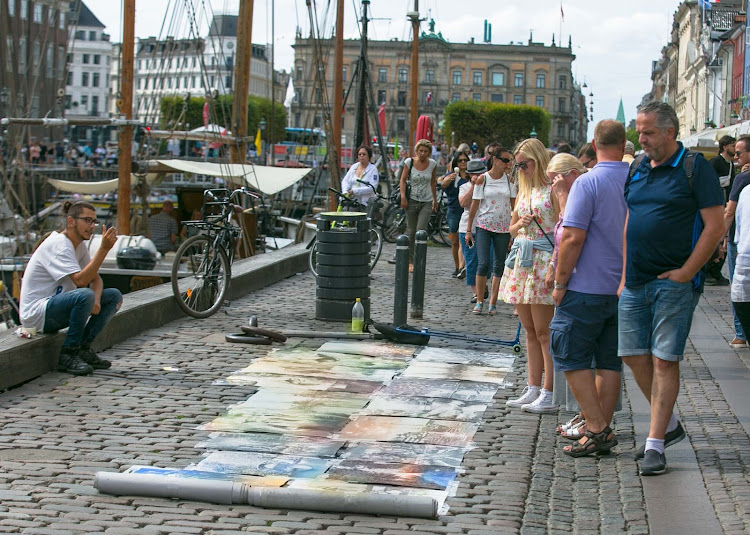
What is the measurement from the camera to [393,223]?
23.1 meters

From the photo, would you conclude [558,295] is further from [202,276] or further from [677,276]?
[202,276]

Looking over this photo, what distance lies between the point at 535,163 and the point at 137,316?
431 centimetres

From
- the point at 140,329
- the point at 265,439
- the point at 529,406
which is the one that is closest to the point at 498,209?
the point at 140,329

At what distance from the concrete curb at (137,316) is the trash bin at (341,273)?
1496mm

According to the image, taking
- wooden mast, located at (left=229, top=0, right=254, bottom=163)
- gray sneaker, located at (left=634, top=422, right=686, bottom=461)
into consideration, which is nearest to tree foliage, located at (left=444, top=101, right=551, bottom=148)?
wooden mast, located at (left=229, top=0, right=254, bottom=163)

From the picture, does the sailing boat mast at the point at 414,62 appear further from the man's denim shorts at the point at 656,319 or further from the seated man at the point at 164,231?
the man's denim shorts at the point at 656,319

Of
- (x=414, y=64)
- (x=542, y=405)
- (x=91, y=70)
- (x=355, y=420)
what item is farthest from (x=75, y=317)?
(x=91, y=70)

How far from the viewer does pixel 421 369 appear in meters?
9.19

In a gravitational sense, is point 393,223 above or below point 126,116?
below

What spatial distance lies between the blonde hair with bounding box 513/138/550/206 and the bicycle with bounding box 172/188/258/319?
14.6 feet

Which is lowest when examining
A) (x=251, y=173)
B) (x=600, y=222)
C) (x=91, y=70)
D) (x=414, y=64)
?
→ (x=600, y=222)

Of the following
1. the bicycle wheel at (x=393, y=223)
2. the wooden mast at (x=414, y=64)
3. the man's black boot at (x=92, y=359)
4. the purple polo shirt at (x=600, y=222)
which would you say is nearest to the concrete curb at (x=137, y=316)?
the man's black boot at (x=92, y=359)

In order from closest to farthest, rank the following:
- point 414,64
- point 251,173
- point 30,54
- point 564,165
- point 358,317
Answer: point 564,165
point 358,317
point 30,54
point 251,173
point 414,64

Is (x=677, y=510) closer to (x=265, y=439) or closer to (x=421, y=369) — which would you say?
(x=265, y=439)
